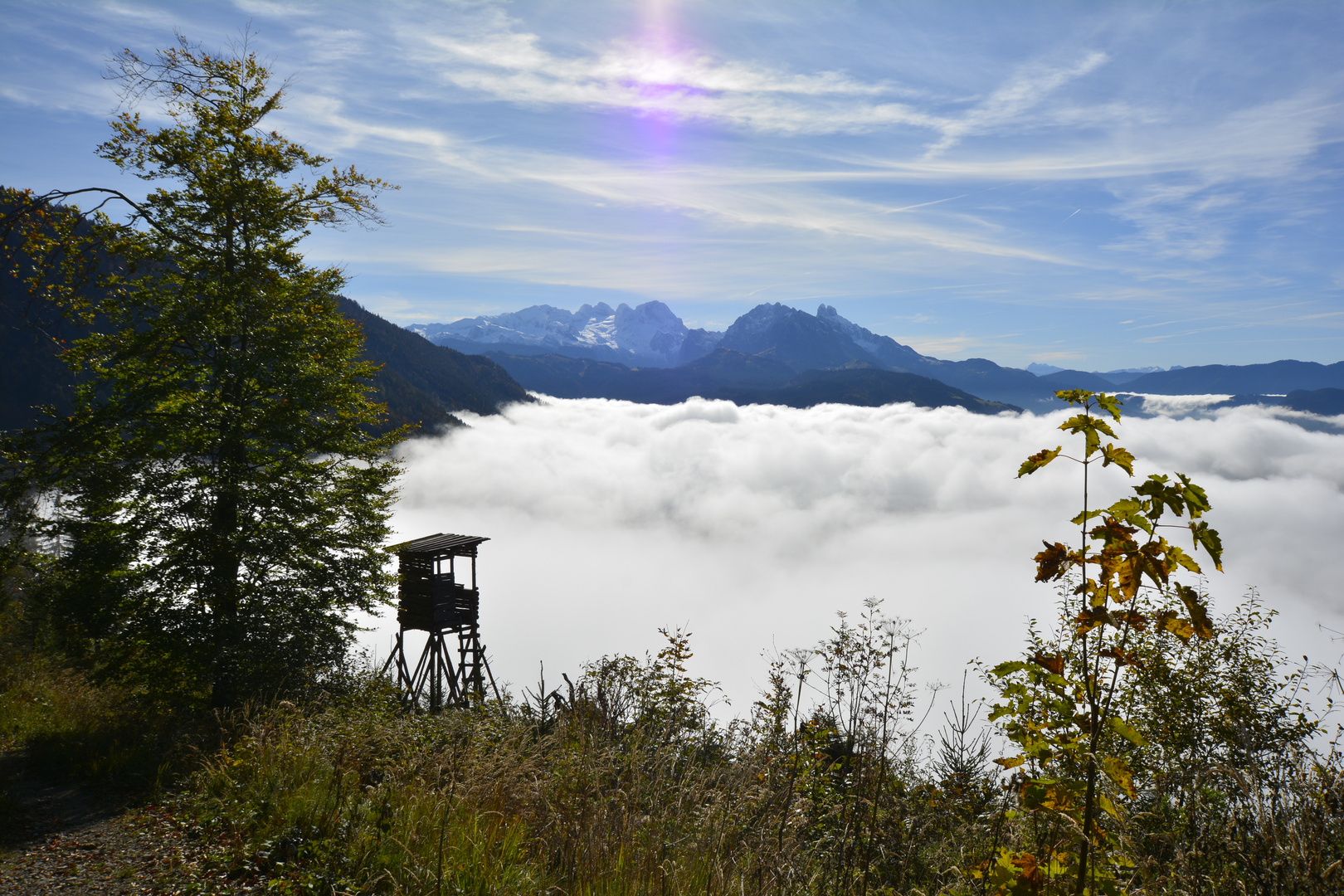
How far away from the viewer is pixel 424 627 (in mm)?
21656

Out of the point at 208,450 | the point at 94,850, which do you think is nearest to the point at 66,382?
the point at 208,450

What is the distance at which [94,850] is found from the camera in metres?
5.86

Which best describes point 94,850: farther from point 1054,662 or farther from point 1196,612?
point 1196,612

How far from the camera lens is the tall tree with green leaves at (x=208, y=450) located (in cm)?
1113

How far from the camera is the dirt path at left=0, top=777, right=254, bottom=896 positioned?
5.16 metres

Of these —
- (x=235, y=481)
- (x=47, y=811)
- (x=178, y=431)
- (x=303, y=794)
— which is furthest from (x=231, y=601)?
(x=303, y=794)

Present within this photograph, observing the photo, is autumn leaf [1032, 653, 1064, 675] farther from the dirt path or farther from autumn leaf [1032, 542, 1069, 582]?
the dirt path

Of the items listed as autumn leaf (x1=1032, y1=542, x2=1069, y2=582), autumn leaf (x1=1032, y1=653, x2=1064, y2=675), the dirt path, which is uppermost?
autumn leaf (x1=1032, y1=542, x2=1069, y2=582)

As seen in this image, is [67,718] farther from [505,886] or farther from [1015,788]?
[1015,788]

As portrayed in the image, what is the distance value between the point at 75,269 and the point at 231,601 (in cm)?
613

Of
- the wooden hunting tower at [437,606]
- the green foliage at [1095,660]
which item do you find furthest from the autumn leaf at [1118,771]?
the wooden hunting tower at [437,606]

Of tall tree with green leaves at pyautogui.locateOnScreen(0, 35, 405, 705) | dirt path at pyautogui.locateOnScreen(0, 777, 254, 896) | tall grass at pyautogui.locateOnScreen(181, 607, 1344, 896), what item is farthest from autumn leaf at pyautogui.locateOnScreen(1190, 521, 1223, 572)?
tall tree with green leaves at pyautogui.locateOnScreen(0, 35, 405, 705)

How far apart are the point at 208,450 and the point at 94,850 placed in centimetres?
815

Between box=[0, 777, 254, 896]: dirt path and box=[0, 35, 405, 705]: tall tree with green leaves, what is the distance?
4217mm
